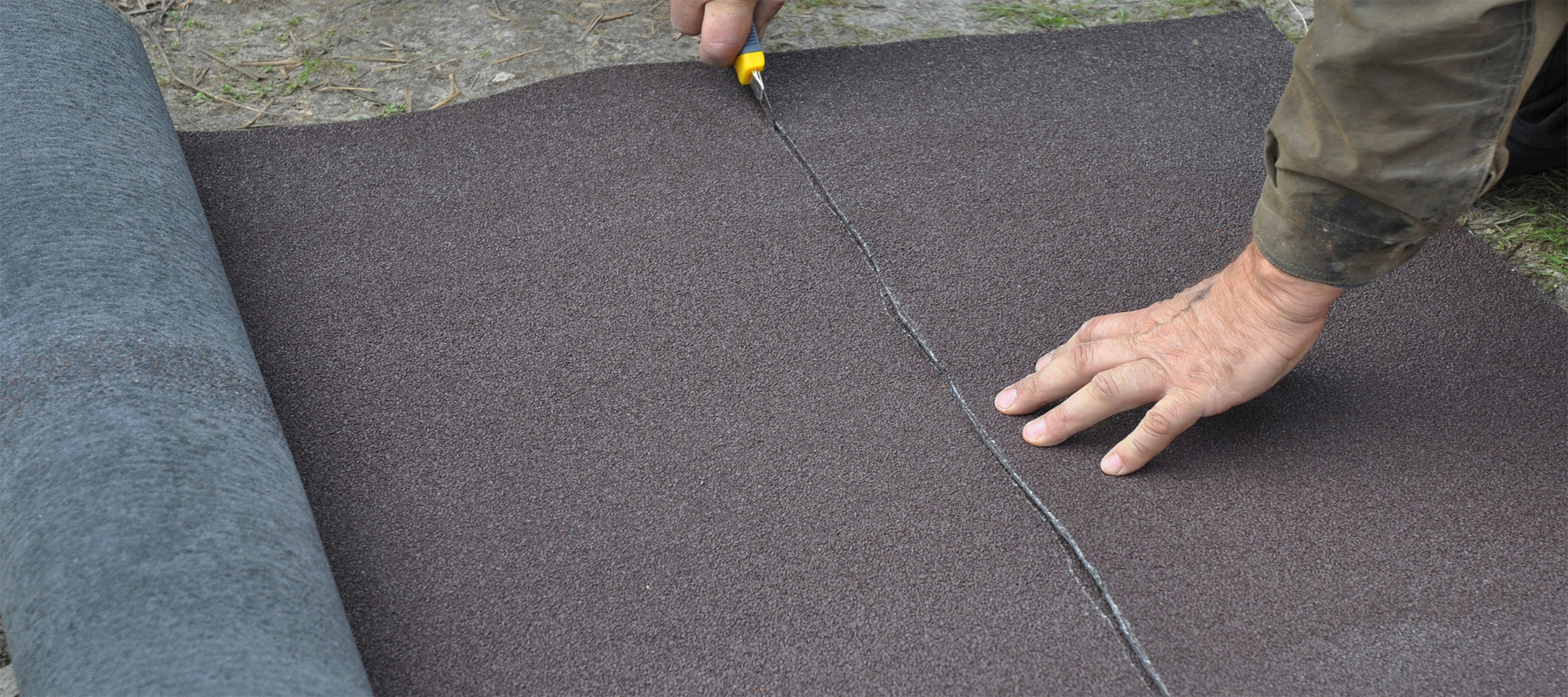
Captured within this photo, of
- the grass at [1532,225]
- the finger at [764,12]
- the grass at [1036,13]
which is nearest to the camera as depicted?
the grass at [1532,225]

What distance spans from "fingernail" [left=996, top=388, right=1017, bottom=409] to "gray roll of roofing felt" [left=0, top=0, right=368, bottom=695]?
3.18 ft


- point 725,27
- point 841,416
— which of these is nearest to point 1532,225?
point 841,416

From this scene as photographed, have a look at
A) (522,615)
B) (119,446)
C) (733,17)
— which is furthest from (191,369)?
(733,17)

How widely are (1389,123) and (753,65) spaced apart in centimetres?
126

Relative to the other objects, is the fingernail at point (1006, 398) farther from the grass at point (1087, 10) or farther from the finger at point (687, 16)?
the grass at point (1087, 10)

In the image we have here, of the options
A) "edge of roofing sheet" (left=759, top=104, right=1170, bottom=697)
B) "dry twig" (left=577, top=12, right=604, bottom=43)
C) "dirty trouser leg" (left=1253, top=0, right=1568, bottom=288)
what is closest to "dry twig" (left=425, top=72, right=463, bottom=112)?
"dry twig" (left=577, top=12, right=604, bottom=43)

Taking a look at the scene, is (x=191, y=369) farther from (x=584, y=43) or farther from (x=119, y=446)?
(x=584, y=43)

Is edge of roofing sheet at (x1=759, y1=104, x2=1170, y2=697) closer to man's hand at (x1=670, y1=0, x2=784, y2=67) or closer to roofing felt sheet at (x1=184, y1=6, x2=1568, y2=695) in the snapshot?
roofing felt sheet at (x1=184, y1=6, x2=1568, y2=695)

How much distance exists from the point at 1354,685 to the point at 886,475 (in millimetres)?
643

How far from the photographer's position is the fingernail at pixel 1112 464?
1.51 metres

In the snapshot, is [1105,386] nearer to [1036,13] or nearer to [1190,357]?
[1190,357]

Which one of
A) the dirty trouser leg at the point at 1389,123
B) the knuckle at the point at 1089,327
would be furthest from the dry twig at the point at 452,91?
the dirty trouser leg at the point at 1389,123

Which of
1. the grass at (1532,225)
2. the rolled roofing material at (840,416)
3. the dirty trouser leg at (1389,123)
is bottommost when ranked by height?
the rolled roofing material at (840,416)

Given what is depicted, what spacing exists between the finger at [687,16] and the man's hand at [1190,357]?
1.14 m
